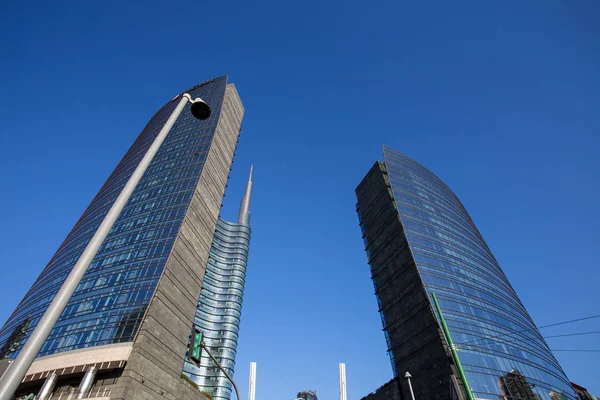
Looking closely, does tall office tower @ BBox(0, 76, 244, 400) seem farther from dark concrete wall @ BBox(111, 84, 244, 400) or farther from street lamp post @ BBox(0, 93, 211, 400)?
street lamp post @ BBox(0, 93, 211, 400)

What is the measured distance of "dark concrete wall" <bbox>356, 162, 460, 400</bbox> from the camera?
48.9 m

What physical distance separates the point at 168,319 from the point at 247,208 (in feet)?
414

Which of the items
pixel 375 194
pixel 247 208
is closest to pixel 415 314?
pixel 375 194

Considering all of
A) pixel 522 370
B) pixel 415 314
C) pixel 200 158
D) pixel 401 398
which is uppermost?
pixel 200 158

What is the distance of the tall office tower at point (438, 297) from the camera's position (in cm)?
4962

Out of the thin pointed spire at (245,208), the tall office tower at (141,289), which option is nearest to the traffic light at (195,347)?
the tall office tower at (141,289)

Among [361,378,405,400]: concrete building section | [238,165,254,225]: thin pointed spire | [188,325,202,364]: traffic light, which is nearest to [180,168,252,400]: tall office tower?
Result: [238,165,254,225]: thin pointed spire

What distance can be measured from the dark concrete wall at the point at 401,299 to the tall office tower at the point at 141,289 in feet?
106

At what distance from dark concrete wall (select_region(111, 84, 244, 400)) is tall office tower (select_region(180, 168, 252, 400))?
6086cm

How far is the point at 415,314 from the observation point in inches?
2212

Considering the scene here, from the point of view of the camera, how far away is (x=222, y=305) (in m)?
128

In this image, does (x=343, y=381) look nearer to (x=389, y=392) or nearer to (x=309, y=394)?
(x=389, y=392)

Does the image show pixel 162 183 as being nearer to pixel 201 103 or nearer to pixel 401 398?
pixel 401 398

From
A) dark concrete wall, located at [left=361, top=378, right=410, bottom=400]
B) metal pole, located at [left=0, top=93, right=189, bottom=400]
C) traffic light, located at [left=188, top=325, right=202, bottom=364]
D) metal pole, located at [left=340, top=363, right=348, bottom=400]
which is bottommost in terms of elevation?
metal pole, located at [left=0, top=93, right=189, bottom=400]
